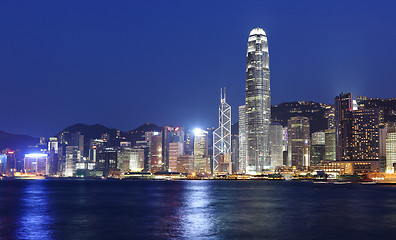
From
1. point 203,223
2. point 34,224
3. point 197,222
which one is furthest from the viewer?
point 197,222

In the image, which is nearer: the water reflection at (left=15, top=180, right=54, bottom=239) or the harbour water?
the water reflection at (left=15, top=180, right=54, bottom=239)

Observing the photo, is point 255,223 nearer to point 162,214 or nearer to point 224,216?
point 224,216

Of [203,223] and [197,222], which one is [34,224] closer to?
[197,222]

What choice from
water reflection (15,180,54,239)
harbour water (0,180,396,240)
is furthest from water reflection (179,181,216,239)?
water reflection (15,180,54,239)

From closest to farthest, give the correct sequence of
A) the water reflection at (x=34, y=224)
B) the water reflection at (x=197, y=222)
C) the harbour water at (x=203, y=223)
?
1. the water reflection at (x=34, y=224)
2. the harbour water at (x=203, y=223)
3. the water reflection at (x=197, y=222)

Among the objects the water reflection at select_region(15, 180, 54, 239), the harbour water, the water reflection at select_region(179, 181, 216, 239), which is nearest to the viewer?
the water reflection at select_region(15, 180, 54, 239)

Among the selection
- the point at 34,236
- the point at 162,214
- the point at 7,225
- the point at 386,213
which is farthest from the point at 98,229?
the point at 386,213

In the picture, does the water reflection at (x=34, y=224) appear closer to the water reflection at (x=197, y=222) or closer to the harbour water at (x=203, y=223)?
the harbour water at (x=203, y=223)

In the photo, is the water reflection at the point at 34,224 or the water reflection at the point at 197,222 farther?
the water reflection at the point at 197,222

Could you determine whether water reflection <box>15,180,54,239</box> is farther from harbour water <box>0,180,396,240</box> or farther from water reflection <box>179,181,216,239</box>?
water reflection <box>179,181,216,239</box>

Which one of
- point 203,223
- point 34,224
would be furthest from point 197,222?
point 34,224

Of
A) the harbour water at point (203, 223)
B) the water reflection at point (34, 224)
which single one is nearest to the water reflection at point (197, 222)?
the harbour water at point (203, 223)

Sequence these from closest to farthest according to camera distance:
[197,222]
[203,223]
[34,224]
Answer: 1. [34,224]
2. [203,223]
3. [197,222]
